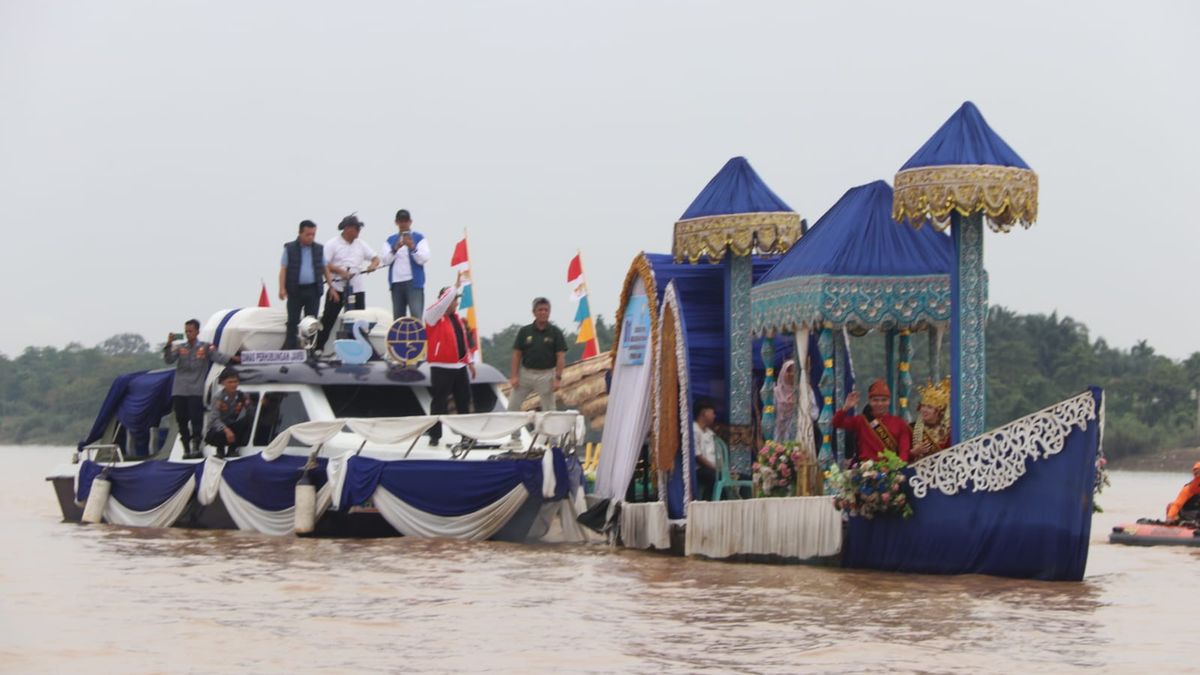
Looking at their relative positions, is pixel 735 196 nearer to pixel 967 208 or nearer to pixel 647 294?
pixel 647 294

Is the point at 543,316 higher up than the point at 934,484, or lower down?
higher up

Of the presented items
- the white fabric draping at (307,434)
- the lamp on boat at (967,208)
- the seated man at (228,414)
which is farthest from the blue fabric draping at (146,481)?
the lamp on boat at (967,208)

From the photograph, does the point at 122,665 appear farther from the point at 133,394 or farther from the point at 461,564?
the point at 133,394

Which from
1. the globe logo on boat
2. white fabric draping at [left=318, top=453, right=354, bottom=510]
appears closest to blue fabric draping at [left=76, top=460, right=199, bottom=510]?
white fabric draping at [left=318, top=453, right=354, bottom=510]

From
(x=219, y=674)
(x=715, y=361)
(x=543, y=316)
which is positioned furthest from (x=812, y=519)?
(x=219, y=674)

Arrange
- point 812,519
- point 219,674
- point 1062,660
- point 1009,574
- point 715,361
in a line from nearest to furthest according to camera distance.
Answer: point 219,674
point 1062,660
point 1009,574
point 812,519
point 715,361

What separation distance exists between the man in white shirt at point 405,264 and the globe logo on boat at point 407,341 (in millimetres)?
893

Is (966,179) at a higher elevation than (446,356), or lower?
higher

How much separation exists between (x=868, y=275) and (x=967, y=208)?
161cm

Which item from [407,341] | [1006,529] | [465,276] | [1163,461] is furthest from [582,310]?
[1163,461]

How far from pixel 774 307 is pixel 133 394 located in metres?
10.5

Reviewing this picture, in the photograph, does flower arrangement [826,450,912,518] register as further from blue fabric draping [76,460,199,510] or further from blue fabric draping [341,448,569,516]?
blue fabric draping [76,460,199,510]

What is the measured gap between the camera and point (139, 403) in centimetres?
2455

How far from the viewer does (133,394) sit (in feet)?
81.5
